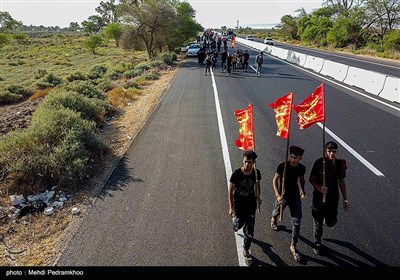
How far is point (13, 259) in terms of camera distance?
170 inches

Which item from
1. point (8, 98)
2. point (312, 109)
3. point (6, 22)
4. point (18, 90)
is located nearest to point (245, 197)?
point (312, 109)

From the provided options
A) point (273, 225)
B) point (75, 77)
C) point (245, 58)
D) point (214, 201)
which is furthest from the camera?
point (75, 77)

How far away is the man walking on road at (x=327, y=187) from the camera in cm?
411

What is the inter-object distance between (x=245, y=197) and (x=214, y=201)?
5.36 feet

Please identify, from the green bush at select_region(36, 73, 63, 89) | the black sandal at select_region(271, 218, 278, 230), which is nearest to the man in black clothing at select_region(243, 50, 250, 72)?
the green bush at select_region(36, 73, 63, 89)

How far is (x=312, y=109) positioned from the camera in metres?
4.52

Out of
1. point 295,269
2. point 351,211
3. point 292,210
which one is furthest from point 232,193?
point 351,211

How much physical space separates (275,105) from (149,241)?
302 centimetres

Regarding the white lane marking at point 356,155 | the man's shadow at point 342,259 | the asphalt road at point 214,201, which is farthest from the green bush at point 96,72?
the man's shadow at point 342,259

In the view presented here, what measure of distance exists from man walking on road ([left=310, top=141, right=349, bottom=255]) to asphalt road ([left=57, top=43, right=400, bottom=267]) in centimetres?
42

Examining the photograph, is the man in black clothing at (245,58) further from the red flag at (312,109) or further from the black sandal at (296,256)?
the black sandal at (296,256)

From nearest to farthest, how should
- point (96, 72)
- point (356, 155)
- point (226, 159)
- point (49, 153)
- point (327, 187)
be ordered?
point (327, 187) < point (49, 153) < point (226, 159) < point (356, 155) < point (96, 72)

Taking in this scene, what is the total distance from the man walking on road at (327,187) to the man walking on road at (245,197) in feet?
2.94
